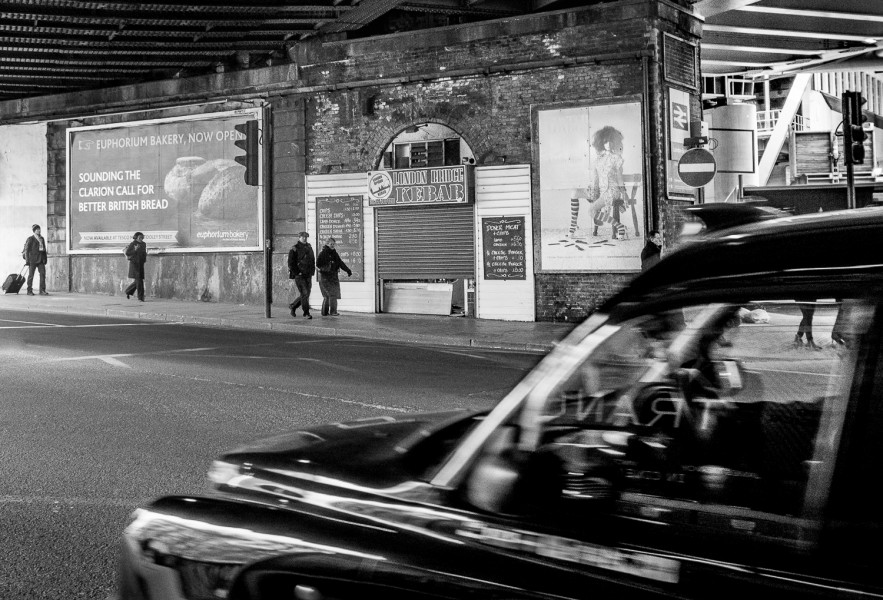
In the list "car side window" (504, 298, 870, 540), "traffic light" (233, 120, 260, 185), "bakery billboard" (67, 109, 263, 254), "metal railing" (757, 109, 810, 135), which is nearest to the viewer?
"car side window" (504, 298, 870, 540)

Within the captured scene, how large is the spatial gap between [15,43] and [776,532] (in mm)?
22856

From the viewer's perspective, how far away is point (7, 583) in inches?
172

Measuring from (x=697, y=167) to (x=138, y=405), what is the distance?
32.6 feet

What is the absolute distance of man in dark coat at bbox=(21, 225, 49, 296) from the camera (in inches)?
1027

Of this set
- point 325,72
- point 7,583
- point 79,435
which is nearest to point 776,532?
point 7,583

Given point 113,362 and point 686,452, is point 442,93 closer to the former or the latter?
point 113,362

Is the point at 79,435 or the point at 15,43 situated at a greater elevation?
the point at 15,43

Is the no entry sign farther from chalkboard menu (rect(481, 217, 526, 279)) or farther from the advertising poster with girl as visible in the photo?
chalkboard menu (rect(481, 217, 526, 279))

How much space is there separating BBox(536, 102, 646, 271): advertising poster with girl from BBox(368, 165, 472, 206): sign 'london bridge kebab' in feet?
5.54

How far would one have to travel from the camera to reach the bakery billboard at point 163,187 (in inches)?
950

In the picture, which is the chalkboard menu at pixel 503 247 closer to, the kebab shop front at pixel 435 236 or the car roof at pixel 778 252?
the kebab shop front at pixel 435 236

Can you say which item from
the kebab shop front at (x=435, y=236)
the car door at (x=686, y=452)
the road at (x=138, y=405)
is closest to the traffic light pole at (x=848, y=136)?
the road at (x=138, y=405)

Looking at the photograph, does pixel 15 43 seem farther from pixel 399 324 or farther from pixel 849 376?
pixel 849 376

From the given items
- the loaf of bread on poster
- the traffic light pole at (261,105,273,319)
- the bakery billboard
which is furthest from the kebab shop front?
the bakery billboard
